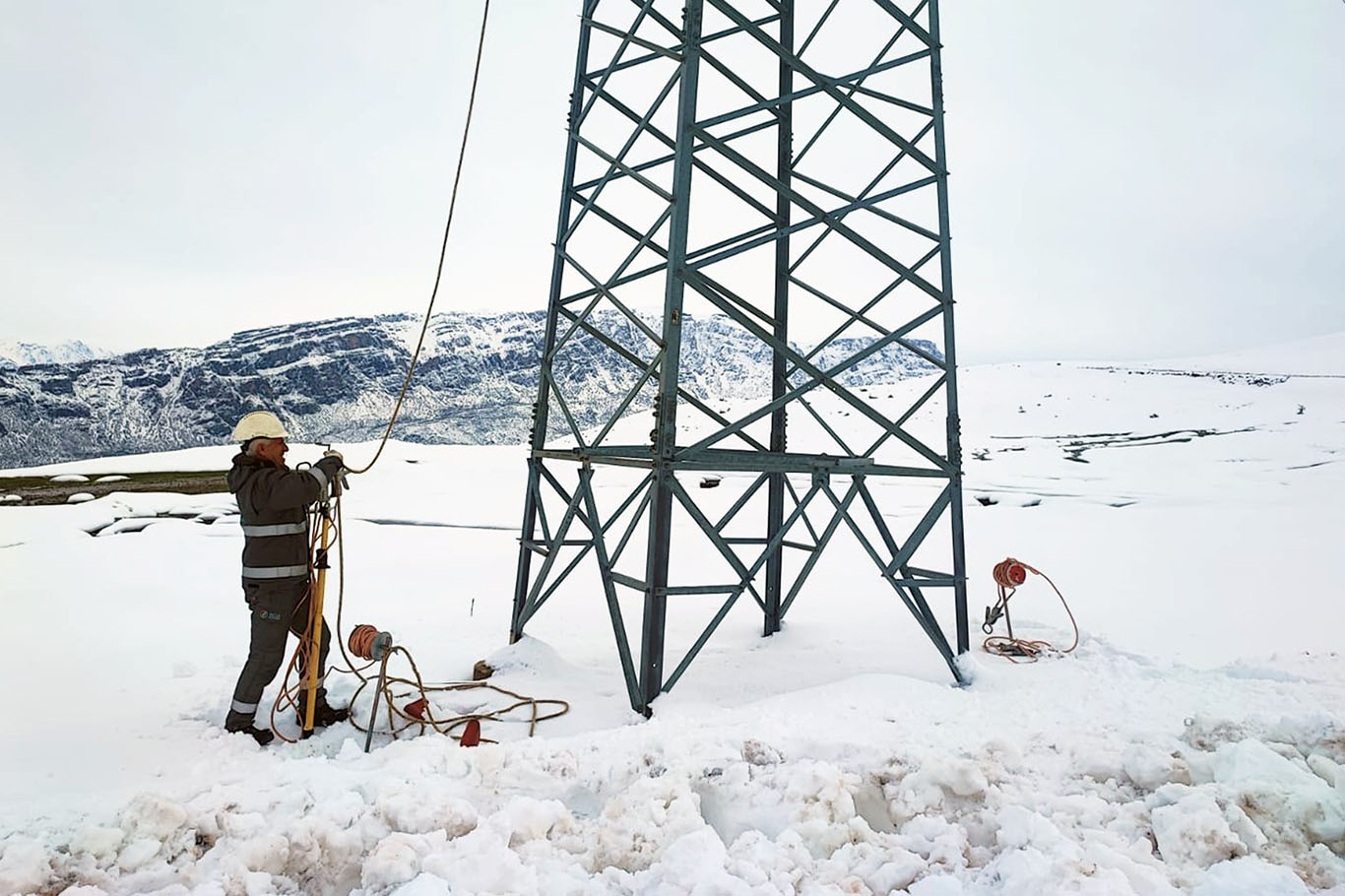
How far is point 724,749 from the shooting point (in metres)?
4.15

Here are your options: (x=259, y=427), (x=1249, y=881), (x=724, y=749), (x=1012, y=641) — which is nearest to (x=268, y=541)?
(x=259, y=427)

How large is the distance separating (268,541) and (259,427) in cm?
72

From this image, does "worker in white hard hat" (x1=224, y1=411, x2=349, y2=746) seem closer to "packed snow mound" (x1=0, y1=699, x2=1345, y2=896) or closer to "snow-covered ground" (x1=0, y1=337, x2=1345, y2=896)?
"snow-covered ground" (x1=0, y1=337, x2=1345, y2=896)

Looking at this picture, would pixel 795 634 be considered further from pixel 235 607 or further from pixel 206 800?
pixel 235 607

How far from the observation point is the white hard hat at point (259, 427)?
4.92 metres

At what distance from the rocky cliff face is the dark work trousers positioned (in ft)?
67.7

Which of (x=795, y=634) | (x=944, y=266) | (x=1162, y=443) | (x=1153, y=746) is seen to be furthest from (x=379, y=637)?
(x=1162, y=443)

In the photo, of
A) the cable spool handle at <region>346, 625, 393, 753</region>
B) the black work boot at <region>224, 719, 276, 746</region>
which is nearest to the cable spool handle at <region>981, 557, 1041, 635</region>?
the cable spool handle at <region>346, 625, 393, 753</region>

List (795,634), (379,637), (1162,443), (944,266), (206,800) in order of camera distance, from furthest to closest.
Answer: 1. (1162,443)
2. (795,634)
3. (944,266)
4. (379,637)
5. (206,800)

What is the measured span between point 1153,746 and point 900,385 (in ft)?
113

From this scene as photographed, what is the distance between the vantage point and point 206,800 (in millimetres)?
3537

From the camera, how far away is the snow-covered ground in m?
3.19

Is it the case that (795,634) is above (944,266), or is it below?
below

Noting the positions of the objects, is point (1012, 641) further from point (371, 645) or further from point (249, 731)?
point (249, 731)
